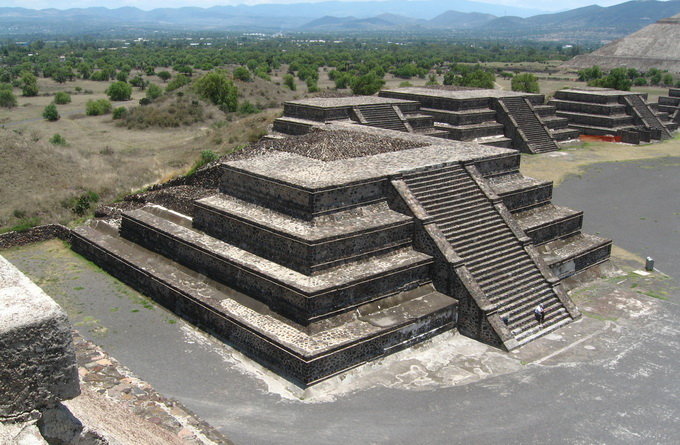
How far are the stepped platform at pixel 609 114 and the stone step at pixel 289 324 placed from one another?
23.4 meters

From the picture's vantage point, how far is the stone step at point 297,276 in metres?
9.73

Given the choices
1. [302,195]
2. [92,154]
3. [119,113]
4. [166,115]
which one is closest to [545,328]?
[302,195]

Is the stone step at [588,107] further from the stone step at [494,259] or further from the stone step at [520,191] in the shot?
the stone step at [494,259]

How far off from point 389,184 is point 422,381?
4.05 metres

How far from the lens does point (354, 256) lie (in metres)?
10.6

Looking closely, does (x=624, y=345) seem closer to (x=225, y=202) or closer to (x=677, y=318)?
(x=677, y=318)

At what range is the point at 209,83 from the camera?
37000 millimetres

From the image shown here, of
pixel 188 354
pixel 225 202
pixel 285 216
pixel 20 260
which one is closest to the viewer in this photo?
pixel 188 354

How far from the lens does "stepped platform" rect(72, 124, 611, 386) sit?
980cm

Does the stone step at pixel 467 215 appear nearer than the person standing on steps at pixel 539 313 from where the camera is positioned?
No

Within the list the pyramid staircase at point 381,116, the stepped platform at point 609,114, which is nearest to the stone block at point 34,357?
the pyramid staircase at point 381,116

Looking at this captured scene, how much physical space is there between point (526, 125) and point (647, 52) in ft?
181

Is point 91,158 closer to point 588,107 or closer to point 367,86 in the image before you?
point 367,86

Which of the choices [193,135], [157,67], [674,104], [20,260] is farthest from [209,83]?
[157,67]
